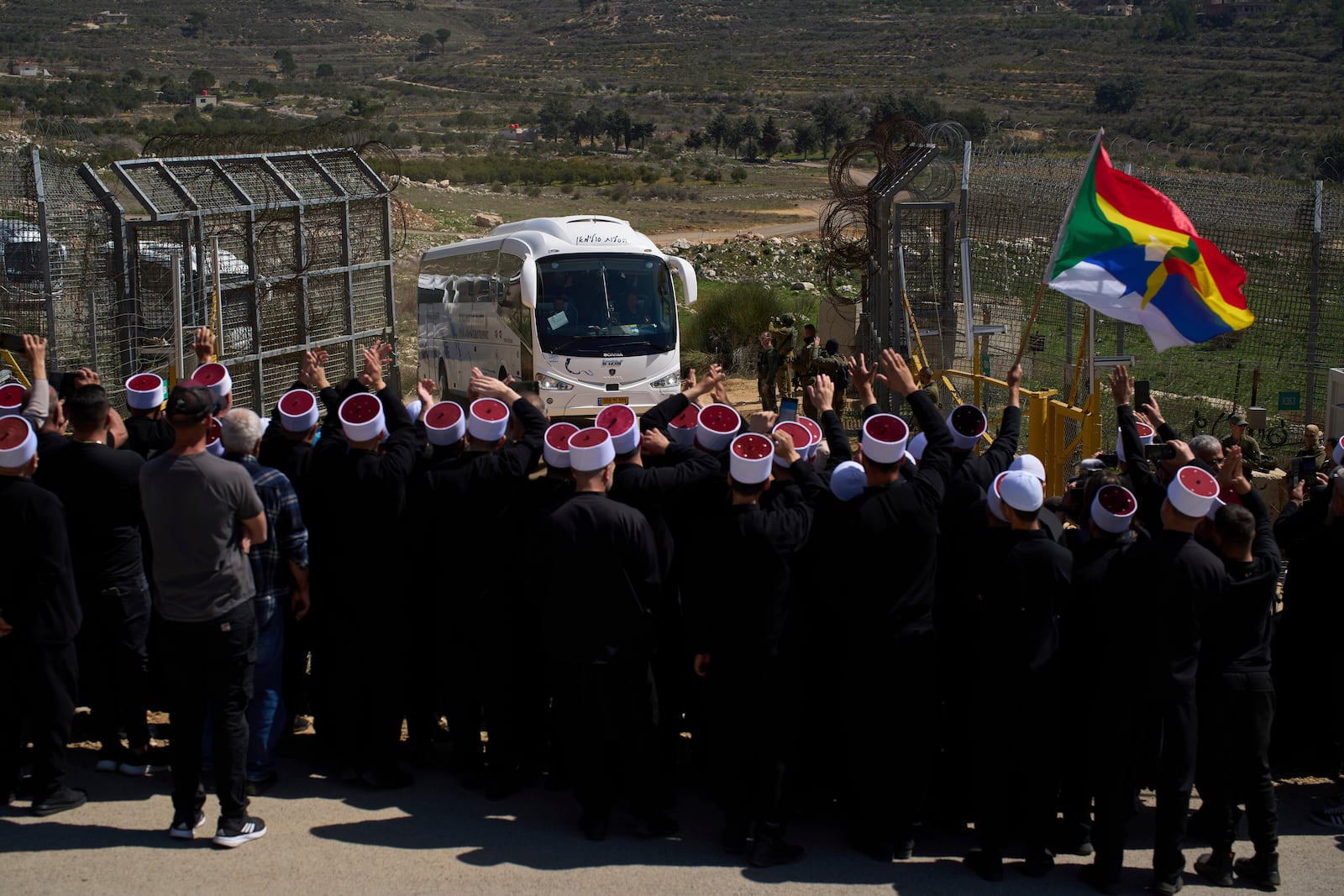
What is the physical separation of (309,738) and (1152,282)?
18.4 ft

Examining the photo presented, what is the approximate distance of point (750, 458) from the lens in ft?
17.1

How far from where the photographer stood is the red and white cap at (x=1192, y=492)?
4879mm

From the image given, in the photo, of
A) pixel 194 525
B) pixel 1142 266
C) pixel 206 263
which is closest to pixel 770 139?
pixel 206 263

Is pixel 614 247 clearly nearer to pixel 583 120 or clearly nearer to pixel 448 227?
pixel 448 227

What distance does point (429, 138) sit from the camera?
2852 inches

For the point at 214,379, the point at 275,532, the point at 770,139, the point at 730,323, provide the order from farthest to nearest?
the point at 770,139 → the point at 730,323 → the point at 214,379 → the point at 275,532

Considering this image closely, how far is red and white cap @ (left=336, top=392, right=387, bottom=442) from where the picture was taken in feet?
19.2

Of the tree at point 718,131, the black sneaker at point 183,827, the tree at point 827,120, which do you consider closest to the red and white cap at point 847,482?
the black sneaker at point 183,827

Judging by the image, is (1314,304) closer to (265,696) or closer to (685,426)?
(685,426)

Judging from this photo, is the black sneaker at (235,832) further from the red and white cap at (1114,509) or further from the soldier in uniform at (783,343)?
the soldier in uniform at (783,343)

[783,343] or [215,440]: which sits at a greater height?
[215,440]

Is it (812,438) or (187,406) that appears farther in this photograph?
(812,438)

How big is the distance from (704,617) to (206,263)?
943cm

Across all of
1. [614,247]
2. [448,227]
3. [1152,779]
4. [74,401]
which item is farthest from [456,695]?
[448,227]
